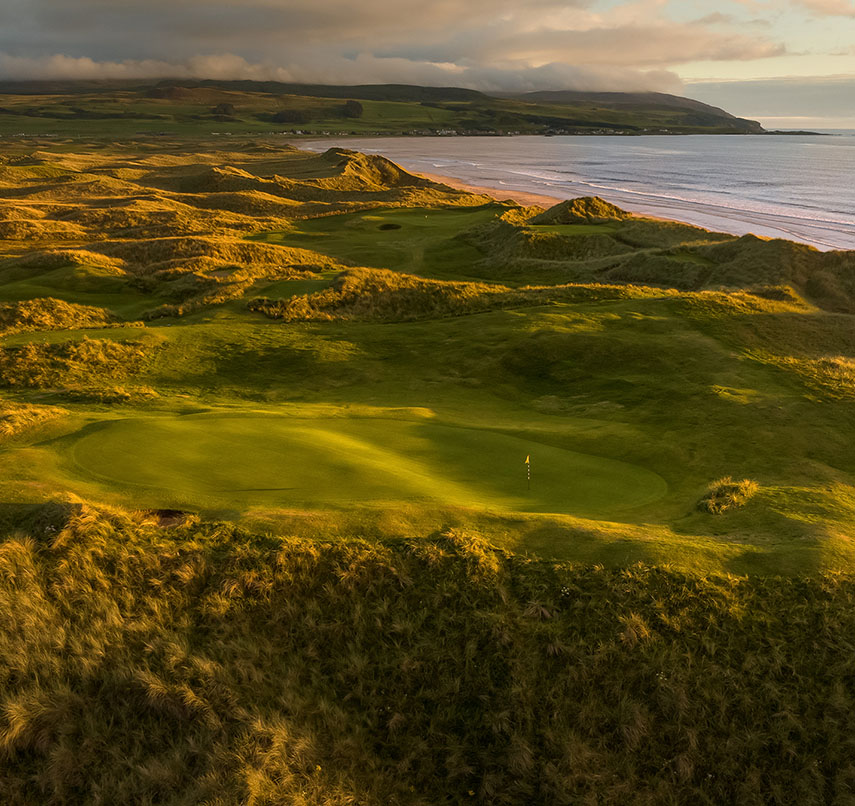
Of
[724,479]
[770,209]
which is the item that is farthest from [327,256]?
[770,209]

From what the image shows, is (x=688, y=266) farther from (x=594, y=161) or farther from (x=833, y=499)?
(x=594, y=161)

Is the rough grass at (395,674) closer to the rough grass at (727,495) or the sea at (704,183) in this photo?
the rough grass at (727,495)

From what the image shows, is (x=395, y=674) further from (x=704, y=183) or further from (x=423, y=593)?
(x=704, y=183)

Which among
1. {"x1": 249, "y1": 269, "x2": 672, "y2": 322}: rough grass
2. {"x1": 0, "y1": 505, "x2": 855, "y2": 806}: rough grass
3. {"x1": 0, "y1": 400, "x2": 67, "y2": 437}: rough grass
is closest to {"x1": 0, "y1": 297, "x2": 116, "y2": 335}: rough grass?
{"x1": 249, "y1": 269, "x2": 672, "y2": 322}: rough grass

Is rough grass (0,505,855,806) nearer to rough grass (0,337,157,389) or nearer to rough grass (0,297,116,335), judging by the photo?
rough grass (0,337,157,389)

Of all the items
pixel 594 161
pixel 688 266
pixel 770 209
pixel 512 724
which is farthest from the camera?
pixel 594 161

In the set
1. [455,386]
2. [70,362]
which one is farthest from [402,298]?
[70,362]

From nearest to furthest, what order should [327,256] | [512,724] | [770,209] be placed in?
[512,724]
[327,256]
[770,209]
